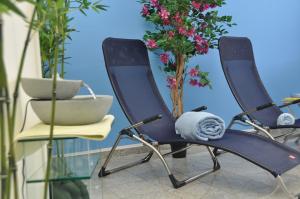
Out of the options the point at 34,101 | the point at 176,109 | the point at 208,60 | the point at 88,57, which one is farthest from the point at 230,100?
the point at 34,101

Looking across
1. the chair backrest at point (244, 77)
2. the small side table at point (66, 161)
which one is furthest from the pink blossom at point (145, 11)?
the small side table at point (66, 161)

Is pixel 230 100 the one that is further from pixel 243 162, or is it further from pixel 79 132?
pixel 79 132

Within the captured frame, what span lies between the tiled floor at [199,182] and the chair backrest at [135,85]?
38 cm

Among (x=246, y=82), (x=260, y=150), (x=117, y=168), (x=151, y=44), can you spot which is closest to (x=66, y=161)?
(x=260, y=150)

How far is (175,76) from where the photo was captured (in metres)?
3.44

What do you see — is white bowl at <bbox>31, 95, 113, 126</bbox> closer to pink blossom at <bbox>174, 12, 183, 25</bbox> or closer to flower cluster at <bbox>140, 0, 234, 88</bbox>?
flower cluster at <bbox>140, 0, 234, 88</bbox>

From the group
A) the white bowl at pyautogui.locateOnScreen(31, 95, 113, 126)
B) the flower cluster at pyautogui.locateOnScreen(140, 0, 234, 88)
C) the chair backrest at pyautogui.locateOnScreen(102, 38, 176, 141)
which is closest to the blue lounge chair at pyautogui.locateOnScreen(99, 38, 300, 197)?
the chair backrest at pyautogui.locateOnScreen(102, 38, 176, 141)

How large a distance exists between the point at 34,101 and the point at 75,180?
0.35 metres

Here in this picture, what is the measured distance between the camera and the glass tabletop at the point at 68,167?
1119mm

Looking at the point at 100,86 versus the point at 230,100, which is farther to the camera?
the point at 230,100

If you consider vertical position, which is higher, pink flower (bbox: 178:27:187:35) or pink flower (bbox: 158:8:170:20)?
pink flower (bbox: 158:8:170:20)

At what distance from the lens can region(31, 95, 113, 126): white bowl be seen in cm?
120

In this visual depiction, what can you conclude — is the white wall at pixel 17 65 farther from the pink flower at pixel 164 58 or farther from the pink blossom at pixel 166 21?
the pink flower at pixel 164 58

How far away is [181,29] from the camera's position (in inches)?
125
